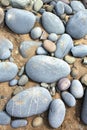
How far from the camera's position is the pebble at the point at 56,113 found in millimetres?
1449

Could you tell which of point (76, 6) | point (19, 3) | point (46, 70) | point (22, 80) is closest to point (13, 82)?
point (22, 80)

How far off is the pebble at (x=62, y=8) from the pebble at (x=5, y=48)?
11.8 inches

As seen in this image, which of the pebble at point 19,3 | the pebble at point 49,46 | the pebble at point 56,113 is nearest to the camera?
the pebble at point 56,113

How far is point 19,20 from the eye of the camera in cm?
161

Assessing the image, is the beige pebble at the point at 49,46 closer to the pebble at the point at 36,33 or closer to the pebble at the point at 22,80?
the pebble at the point at 36,33

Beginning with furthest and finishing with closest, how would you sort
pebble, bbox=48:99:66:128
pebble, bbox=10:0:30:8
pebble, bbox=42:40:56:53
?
pebble, bbox=10:0:30:8
pebble, bbox=42:40:56:53
pebble, bbox=48:99:66:128

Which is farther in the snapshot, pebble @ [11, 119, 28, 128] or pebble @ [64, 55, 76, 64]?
pebble @ [64, 55, 76, 64]

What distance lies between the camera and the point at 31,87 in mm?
1510

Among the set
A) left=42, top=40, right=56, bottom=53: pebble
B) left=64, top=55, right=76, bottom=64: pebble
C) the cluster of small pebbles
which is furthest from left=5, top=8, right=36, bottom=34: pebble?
left=64, top=55, right=76, bottom=64: pebble

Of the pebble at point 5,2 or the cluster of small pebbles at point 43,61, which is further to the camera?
the pebble at point 5,2

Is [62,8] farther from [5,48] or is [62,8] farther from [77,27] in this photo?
[5,48]

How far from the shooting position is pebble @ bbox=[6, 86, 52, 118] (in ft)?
4.80

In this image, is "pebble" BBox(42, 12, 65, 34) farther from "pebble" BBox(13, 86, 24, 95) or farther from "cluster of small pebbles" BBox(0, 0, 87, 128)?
"pebble" BBox(13, 86, 24, 95)

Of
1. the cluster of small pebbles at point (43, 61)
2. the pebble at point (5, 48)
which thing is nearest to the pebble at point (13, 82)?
the cluster of small pebbles at point (43, 61)
